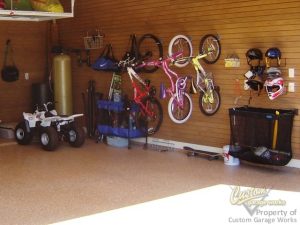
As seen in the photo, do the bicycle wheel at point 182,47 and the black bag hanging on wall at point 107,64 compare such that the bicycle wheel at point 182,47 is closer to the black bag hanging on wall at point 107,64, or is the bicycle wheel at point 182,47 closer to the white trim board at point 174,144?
the black bag hanging on wall at point 107,64

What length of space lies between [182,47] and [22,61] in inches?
158

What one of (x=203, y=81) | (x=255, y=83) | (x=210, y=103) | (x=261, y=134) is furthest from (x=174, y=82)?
(x=261, y=134)

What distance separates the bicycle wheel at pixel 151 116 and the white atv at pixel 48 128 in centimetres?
112

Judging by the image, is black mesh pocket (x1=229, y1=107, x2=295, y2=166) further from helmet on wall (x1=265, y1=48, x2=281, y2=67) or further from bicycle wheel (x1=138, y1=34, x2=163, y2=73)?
bicycle wheel (x1=138, y1=34, x2=163, y2=73)

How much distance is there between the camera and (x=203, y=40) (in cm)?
732

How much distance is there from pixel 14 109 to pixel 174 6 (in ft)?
14.3

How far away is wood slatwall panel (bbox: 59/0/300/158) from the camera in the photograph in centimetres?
645

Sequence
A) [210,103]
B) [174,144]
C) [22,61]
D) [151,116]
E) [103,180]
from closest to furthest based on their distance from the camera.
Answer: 1. [103,180]
2. [210,103]
3. [174,144]
4. [151,116]
5. [22,61]

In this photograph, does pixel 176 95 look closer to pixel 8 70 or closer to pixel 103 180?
pixel 103 180

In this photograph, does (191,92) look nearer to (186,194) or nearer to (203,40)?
(203,40)

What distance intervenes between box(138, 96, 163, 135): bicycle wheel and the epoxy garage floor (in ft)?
1.67

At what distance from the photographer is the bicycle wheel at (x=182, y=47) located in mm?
7516

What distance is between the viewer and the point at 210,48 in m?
7.27

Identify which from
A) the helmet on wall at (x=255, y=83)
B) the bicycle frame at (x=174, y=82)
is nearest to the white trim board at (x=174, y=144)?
the bicycle frame at (x=174, y=82)
